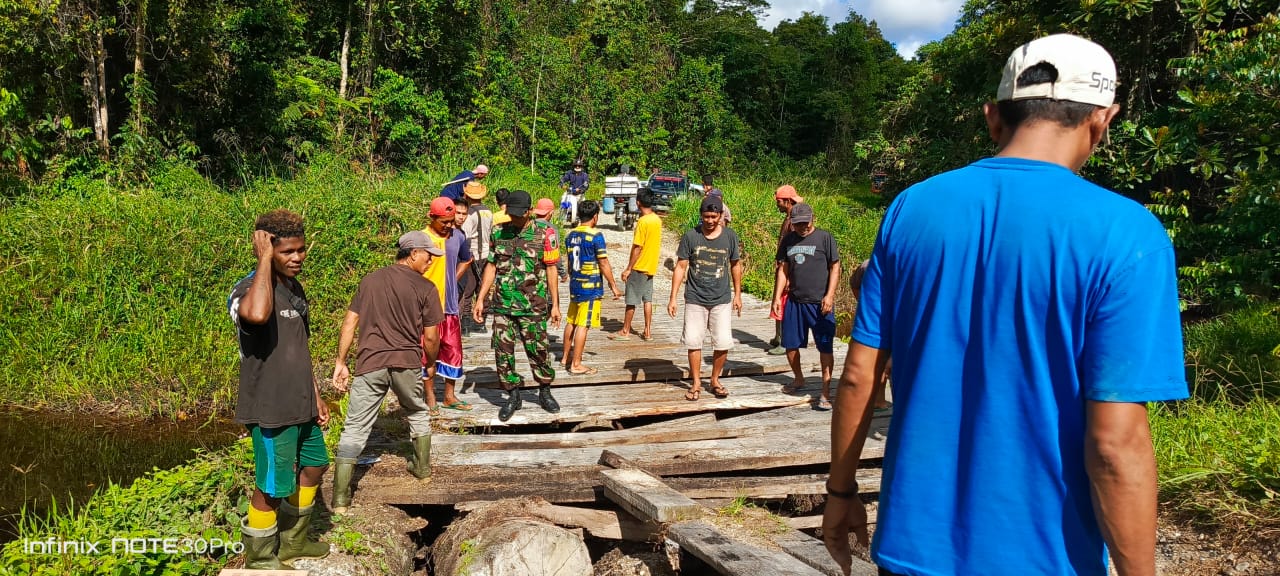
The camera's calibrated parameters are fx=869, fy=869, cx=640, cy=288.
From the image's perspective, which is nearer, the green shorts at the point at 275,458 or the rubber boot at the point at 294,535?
the green shorts at the point at 275,458

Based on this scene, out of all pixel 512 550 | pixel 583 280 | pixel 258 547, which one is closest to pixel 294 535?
pixel 258 547

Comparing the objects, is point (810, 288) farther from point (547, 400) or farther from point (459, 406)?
point (459, 406)

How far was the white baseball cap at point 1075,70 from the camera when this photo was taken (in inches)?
70.3

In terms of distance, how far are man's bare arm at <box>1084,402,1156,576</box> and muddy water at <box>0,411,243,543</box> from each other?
7.13m

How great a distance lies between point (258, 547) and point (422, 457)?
1547 mm

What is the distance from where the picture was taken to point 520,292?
716cm

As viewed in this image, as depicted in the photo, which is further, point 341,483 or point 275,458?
point 341,483

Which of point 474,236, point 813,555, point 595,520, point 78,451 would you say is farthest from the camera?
point 474,236

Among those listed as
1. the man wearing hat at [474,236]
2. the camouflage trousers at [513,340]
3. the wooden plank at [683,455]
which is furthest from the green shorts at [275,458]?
the man wearing hat at [474,236]

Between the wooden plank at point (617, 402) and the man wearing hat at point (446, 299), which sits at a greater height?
the man wearing hat at point (446, 299)

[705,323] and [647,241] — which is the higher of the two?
[647,241]

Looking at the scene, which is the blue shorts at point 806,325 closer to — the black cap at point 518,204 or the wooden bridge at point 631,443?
the wooden bridge at point 631,443

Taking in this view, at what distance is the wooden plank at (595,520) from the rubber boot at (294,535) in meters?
1.15

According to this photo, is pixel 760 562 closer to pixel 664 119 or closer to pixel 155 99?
pixel 155 99
